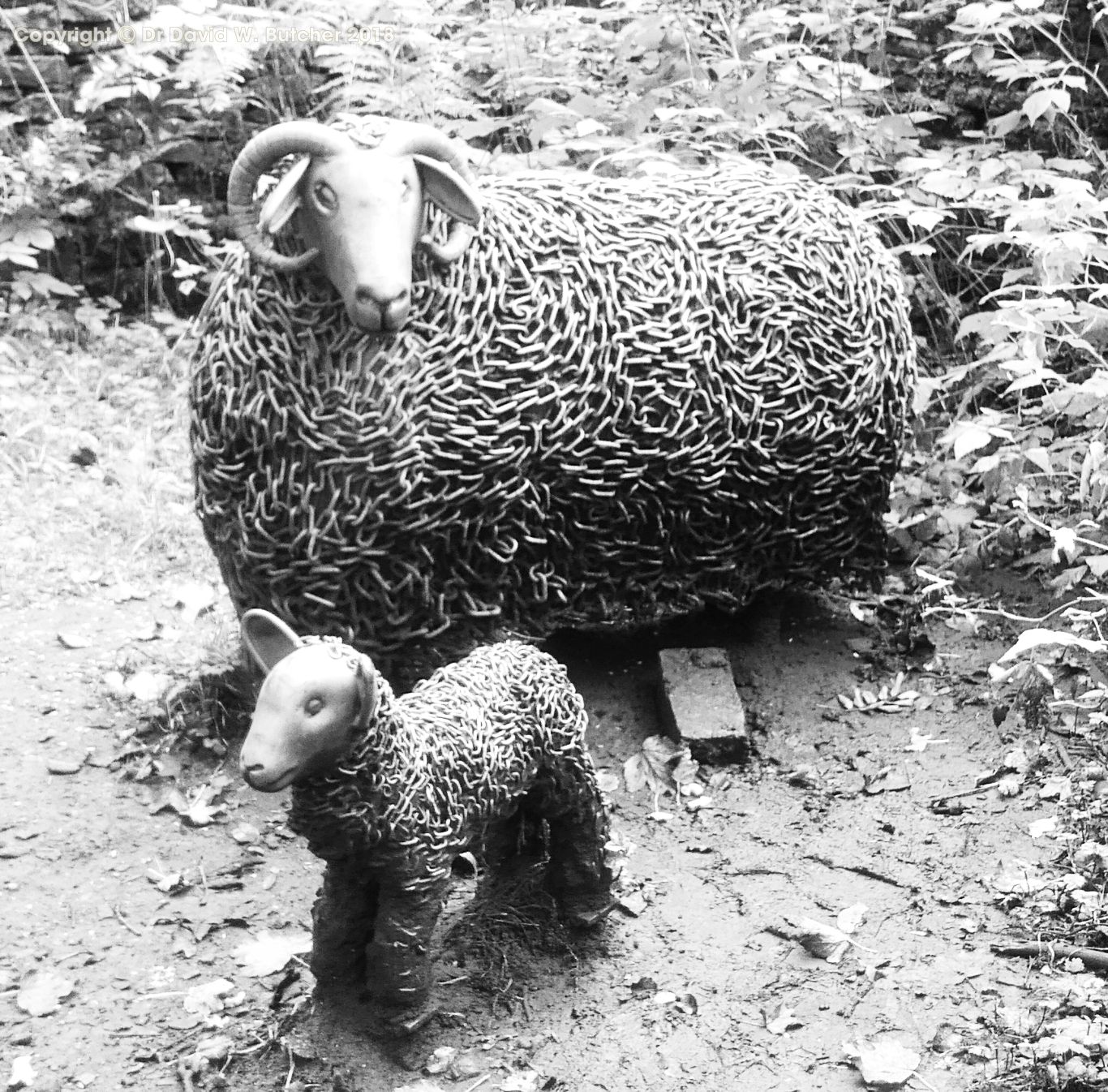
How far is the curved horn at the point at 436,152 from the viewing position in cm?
395

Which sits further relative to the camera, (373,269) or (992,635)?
(992,635)

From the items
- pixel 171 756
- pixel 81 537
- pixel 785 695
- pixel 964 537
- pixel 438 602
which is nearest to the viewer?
pixel 438 602

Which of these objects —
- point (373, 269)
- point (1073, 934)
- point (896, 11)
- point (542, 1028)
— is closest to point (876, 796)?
point (1073, 934)

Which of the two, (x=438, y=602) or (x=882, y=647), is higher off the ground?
(x=438, y=602)

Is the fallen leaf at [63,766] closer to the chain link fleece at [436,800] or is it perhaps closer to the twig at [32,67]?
the chain link fleece at [436,800]

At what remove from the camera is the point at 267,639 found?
117 inches

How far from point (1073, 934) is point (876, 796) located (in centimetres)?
95

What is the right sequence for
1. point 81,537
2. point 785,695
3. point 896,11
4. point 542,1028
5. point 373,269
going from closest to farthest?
point 542,1028
point 373,269
point 785,695
point 81,537
point 896,11

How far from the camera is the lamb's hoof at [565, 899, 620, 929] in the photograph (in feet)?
12.4

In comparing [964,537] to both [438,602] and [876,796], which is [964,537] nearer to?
[876,796]

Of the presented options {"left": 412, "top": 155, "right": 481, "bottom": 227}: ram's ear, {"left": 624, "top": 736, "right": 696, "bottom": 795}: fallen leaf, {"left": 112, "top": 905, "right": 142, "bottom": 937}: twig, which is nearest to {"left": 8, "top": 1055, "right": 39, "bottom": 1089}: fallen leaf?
{"left": 112, "top": 905, "right": 142, "bottom": 937}: twig

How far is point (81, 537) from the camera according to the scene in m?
6.20

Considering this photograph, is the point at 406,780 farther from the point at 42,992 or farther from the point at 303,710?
the point at 42,992

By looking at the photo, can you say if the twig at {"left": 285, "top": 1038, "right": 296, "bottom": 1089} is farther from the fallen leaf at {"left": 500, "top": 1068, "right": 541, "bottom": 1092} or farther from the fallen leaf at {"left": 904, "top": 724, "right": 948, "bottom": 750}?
the fallen leaf at {"left": 904, "top": 724, "right": 948, "bottom": 750}
